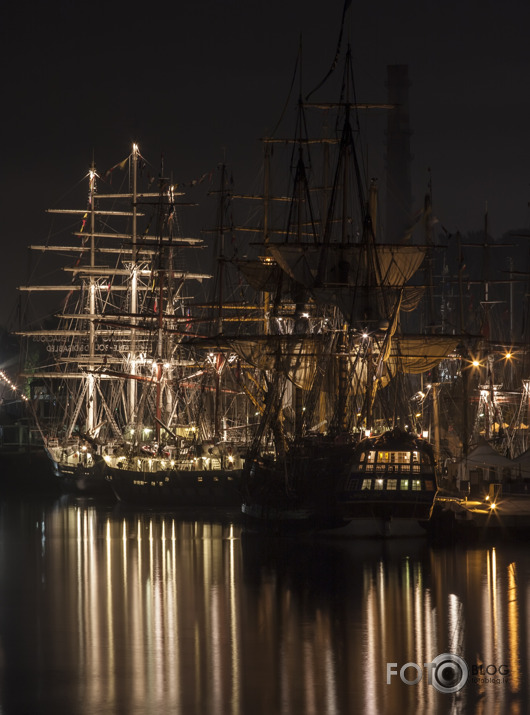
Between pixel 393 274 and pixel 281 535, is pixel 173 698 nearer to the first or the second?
pixel 281 535

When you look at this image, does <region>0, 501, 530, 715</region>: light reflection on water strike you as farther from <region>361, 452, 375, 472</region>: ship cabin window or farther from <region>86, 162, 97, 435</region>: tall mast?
<region>86, 162, 97, 435</region>: tall mast

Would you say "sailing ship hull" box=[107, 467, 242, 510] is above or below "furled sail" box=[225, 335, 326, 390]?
below

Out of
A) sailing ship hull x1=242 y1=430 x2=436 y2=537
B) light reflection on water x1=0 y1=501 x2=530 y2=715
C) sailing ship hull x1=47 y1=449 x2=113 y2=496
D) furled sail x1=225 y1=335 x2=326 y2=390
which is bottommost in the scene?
sailing ship hull x1=47 y1=449 x2=113 y2=496

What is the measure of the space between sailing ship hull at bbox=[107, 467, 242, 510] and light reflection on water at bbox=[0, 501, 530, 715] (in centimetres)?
2357

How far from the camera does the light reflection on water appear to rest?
27.8 m

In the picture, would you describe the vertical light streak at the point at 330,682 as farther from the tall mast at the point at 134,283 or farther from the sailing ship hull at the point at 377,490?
the tall mast at the point at 134,283

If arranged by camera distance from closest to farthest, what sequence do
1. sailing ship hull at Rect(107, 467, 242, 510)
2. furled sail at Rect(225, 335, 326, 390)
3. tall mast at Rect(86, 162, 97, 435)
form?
furled sail at Rect(225, 335, 326, 390), sailing ship hull at Rect(107, 467, 242, 510), tall mast at Rect(86, 162, 97, 435)

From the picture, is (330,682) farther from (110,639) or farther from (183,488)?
(183,488)

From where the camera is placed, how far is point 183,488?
282ft

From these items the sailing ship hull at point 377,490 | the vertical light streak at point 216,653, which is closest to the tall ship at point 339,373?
the sailing ship hull at point 377,490

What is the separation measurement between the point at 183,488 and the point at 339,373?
20.3 m

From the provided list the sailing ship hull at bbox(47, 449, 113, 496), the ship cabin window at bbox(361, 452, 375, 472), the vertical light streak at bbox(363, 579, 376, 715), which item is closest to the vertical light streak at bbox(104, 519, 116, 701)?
the vertical light streak at bbox(363, 579, 376, 715)

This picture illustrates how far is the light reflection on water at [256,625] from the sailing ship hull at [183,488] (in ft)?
77.3

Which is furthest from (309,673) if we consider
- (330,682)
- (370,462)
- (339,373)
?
(339,373)
